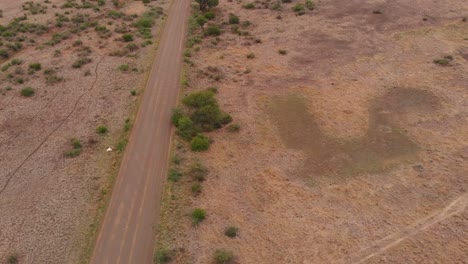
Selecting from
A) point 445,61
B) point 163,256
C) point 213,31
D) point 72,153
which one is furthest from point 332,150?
point 213,31

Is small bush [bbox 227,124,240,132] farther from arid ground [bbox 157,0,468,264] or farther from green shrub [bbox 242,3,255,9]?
green shrub [bbox 242,3,255,9]

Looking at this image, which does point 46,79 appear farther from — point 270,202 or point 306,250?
point 306,250

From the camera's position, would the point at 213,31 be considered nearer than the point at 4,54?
No

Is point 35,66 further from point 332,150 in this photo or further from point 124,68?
point 332,150

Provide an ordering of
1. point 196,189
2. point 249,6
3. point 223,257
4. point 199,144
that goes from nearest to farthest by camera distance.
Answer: point 223,257
point 196,189
point 199,144
point 249,6

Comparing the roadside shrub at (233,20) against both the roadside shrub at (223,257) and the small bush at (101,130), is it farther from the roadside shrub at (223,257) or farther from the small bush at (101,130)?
the roadside shrub at (223,257)

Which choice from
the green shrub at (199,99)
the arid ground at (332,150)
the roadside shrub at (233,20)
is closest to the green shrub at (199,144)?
the arid ground at (332,150)

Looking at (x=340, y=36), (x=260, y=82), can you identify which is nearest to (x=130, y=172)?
(x=260, y=82)
